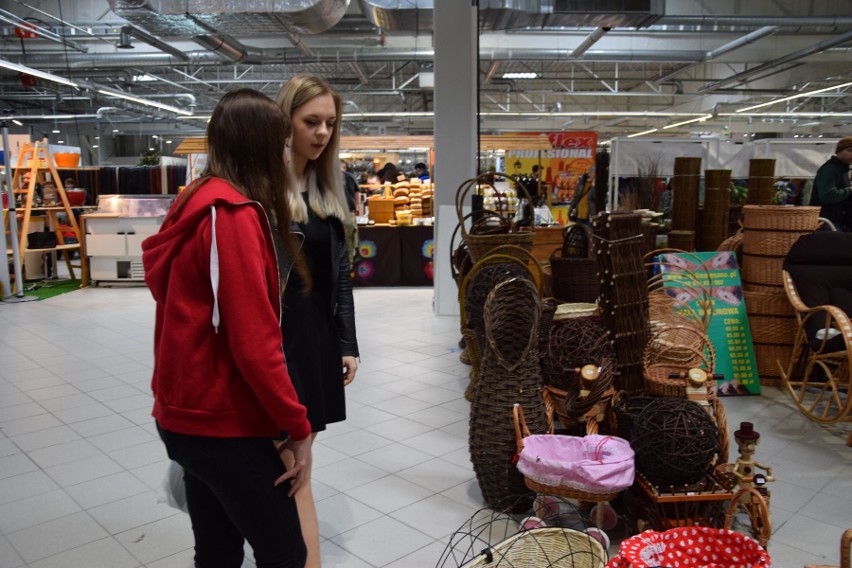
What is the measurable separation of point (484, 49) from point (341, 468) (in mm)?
10150

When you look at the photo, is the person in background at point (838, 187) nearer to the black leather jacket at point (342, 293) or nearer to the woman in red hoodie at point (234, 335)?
the black leather jacket at point (342, 293)

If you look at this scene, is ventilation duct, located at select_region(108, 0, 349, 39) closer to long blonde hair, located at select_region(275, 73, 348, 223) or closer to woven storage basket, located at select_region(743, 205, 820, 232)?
woven storage basket, located at select_region(743, 205, 820, 232)

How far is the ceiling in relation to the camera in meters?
8.40

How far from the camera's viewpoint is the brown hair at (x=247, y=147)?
59.7 inches

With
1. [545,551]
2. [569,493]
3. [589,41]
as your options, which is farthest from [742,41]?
[545,551]

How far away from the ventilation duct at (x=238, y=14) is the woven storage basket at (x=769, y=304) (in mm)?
5691

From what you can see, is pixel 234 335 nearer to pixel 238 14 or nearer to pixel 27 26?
pixel 238 14

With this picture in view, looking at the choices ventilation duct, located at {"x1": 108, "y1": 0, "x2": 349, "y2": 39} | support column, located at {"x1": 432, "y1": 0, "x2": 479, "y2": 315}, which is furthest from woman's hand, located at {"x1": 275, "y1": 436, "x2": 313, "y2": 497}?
ventilation duct, located at {"x1": 108, "y1": 0, "x2": 349, "y2": 39}

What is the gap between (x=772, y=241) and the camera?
4840 millimetres

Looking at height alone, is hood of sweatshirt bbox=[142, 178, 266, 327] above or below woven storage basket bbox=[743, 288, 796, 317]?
above

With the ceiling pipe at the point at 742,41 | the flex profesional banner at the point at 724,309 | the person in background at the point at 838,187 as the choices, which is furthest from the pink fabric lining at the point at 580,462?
the ceiling pipe at the point at 742,41

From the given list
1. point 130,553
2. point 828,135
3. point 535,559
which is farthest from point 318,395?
point 828,135

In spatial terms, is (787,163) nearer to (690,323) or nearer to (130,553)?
(690,323)

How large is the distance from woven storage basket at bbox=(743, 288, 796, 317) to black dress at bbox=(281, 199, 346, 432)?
3.68 meters
